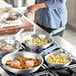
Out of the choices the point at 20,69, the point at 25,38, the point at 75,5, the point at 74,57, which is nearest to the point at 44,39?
the point at 25,38

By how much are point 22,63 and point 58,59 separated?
274 millimetres

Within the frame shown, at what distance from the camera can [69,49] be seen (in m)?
→ 2.00

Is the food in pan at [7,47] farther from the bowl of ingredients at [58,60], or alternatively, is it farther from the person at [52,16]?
the person at [52,16]

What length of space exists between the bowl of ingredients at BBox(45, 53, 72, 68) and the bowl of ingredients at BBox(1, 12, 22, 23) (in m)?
0.66

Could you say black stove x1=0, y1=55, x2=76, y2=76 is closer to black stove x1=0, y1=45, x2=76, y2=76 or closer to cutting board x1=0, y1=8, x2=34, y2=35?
black stove x1=0, y1=45, x2=76, y2=76

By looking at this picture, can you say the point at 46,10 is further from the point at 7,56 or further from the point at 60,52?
the point at 7,56

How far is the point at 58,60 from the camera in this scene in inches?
71.8

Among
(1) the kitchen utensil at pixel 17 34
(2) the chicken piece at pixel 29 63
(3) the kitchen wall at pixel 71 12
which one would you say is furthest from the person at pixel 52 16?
(3) the kitchen wall at pixel 71 12

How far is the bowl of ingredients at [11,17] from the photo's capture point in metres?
2.36

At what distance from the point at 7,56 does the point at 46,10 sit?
38.5 inches

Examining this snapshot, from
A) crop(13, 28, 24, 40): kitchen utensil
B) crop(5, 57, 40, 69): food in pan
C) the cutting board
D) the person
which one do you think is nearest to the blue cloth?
the person

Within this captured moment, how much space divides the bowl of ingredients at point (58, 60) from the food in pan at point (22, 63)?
0.09 meters

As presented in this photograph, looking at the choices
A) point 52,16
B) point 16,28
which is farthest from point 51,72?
point 52,16

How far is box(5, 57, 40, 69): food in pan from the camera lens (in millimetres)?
1702
